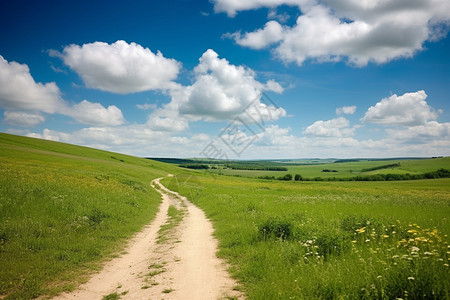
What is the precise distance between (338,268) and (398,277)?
147cm

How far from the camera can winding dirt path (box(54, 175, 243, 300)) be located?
6789 mm

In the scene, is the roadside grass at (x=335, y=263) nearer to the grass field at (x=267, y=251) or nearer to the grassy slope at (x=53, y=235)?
the grass field at (x=267, y=251)

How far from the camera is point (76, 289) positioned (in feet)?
23.8

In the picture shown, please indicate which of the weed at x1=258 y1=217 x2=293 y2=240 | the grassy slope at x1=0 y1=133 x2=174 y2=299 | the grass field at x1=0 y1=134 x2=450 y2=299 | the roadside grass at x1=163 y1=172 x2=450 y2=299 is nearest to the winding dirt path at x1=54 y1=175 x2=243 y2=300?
the grass field at x1=0 y1=134 x2=450 y2=299

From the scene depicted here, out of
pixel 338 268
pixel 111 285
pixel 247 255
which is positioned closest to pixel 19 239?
pixel 111 285

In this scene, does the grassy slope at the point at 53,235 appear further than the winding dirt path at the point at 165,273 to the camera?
Yes

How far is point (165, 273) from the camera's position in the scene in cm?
815

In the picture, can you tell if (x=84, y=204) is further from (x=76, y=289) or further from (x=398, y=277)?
(x=398, y=277)

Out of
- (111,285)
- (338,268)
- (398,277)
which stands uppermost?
(398,277)

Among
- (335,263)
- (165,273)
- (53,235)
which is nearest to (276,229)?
(335,263)

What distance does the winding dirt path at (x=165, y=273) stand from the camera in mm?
6789

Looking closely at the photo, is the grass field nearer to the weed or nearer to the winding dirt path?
the weed

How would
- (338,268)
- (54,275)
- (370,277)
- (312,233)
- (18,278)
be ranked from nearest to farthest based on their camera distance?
(370,277) → (338,268) → (18,278) → (54,275) → (312,233)

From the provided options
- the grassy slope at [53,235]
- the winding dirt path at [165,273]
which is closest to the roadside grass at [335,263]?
the winding dirt path at [165,273]
